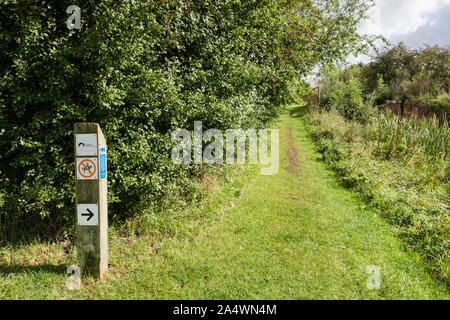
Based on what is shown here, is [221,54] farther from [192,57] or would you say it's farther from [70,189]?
A: [70,189]

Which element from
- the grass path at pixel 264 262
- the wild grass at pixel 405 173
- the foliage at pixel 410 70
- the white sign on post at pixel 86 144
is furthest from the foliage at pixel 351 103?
the white sign on post at pixel 86 144

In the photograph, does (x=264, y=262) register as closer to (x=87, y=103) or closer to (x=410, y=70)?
(x=87, y=103)

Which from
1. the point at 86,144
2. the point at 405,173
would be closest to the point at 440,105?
the point at 405,173

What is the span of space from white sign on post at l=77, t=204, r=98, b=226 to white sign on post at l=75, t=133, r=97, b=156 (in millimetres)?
639

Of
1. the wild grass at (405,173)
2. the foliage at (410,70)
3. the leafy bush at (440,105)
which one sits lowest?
the wild grass at (405,173)

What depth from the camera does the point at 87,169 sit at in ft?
10.2

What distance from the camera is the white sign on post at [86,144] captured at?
3.07 m

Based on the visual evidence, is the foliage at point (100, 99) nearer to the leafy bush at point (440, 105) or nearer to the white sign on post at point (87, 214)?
the white sign on post at point (87, 214)

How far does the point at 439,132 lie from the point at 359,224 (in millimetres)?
7109

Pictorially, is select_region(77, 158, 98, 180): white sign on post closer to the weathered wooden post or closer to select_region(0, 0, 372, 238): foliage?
the weathered wooden post

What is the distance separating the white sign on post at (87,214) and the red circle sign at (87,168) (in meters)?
0.38

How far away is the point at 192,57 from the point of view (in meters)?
5.69

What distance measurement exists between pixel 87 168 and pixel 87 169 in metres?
0.01
